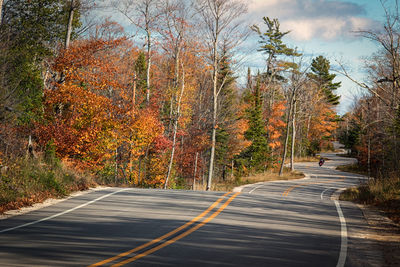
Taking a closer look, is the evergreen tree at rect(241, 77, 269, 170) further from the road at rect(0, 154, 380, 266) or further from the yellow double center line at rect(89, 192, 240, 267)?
the yellow double center line at rect(89, 192, 240, 267)

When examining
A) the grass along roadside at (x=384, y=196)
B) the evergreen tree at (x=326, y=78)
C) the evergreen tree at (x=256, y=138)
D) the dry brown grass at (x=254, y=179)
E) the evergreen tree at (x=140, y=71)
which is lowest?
the dry brown grass at (x=254, y=179)

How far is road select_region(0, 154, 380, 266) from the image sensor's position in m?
6.30

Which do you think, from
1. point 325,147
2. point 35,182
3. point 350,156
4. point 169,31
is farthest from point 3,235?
point 325,147

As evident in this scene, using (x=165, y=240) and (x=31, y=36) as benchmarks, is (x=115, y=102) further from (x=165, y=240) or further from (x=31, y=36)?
(x=165, y=240)

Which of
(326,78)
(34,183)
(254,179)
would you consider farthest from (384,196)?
(326,78)

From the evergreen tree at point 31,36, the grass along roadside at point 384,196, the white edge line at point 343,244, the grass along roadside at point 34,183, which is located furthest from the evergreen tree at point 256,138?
the white edge line at point 343,244

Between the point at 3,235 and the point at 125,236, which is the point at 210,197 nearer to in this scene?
the point at 125,236

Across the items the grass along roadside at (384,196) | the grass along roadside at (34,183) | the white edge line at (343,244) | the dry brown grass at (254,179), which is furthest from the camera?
the dry brown grass at (254,179)

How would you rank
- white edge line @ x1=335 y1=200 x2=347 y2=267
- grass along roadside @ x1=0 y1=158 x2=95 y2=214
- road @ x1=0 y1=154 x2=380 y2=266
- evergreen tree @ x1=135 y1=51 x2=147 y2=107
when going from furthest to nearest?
evergreen tree @ x1=135 y1=51 x2=147 y2=107 < grass along roadside @ x1=0 y1=158 x2=95 y2=214 < white edge line @ x1=335 y1=200 x2=347 y2=267 < road @ x1=0 y1=154 x2=380 y2=266

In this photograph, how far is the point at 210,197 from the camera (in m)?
13.3

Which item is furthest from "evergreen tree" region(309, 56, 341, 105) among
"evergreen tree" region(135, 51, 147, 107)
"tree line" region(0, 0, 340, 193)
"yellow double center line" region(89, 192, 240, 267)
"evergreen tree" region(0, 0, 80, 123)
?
"yellow double center line" region(89, 192, 240, 267)

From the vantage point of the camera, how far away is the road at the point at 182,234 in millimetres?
6297

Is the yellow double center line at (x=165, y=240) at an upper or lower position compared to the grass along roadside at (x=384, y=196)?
lower

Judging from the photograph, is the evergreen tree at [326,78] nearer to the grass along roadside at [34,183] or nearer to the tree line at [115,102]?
the tree line at [115,102]
